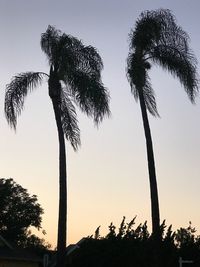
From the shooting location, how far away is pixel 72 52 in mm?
25766

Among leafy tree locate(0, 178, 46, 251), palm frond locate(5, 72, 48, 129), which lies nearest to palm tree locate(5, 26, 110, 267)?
palm frond locate(5, 72, 48, 129)

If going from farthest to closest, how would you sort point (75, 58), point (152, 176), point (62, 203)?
point (75, 58) → point (152, 176) → point (62, 203)

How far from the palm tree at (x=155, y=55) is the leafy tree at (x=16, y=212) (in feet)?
114

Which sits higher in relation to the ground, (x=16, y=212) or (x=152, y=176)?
(x=16, y=212)

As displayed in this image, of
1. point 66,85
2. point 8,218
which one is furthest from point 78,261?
point 8,218

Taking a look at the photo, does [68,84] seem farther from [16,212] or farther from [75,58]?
[16,212]

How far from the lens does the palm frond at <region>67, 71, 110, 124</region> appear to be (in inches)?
1004

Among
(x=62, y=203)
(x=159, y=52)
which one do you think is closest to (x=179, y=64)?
(x=159, y=52)

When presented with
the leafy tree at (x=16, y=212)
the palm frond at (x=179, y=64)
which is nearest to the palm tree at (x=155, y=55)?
the palm frond at (x=179, y=64)

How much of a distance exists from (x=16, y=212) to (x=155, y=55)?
37071 mm

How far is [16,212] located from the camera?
2415 inches

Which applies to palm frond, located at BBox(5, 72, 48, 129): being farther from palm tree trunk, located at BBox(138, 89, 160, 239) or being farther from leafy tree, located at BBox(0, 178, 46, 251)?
leafy tree, located at BBox(0, 178, 46, 251)

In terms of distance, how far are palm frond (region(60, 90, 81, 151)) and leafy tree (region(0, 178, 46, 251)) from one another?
34.6 m

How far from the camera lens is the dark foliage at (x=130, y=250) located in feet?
89.5
